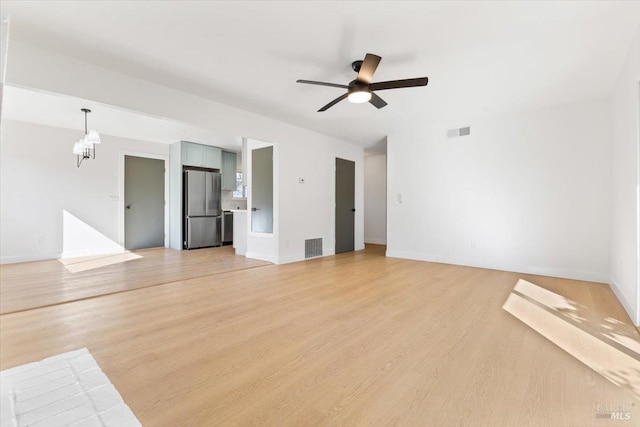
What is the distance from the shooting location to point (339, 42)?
2.74 meters

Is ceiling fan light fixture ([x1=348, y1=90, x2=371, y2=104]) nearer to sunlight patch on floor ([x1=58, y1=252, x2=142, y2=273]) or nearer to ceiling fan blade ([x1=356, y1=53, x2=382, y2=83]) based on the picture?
ceiling fan blade ([x1=356, y1=53, x2=382, y2=83])

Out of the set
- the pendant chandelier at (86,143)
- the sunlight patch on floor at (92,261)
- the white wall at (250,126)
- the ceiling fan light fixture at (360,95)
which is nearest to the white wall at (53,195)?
the pendant chandelier at (86,143)

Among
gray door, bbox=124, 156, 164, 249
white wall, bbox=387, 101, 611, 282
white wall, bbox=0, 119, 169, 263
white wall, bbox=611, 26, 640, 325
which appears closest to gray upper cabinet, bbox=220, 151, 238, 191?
gray door, bbox=124, 156, 164, 249

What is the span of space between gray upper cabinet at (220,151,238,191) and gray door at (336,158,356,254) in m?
3.32

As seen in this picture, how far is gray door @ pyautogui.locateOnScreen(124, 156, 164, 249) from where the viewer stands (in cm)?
682

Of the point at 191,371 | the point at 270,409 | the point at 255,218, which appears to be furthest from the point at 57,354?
the point at 255,218

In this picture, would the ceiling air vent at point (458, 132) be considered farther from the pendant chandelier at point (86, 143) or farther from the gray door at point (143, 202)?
the gray door at point (143, 202)

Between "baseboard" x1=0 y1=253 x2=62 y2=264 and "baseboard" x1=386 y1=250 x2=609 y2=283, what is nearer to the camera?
"baseboard" x1=386 y1=250 x2=609 y2=283

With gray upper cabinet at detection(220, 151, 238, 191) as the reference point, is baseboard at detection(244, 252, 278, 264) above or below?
below

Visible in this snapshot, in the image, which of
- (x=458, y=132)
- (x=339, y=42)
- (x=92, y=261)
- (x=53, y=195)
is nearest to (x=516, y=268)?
(x=458, y=132)

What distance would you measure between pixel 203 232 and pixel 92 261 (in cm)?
241

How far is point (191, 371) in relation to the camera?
1800mm

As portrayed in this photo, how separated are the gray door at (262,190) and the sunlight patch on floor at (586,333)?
3985 millimetres
